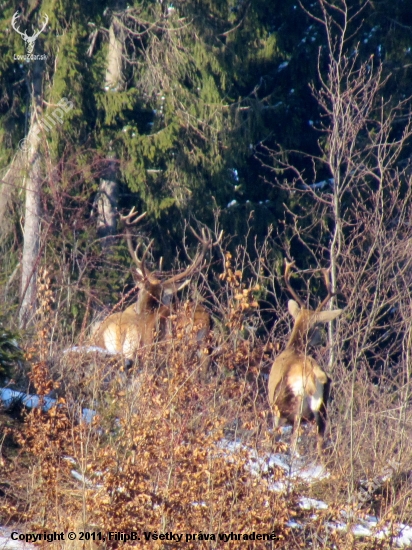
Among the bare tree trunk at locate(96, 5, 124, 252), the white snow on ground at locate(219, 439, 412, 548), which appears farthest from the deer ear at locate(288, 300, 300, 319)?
the bare tree trunk at locate(96, 5, 124, 252)

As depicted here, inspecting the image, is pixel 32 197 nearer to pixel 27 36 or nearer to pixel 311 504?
pixel 27 36

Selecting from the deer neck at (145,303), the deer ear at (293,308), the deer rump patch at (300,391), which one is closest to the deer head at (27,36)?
the deer neck at (145,303)

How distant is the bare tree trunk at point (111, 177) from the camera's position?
18.4m

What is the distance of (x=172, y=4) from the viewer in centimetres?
1912

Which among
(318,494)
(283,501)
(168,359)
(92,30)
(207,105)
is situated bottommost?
(318,494)

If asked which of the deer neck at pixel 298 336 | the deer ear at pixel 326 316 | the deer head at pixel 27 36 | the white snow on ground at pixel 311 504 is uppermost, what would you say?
the deer head at pixel 27 36

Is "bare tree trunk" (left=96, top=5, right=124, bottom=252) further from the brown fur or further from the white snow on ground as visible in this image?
the white snow on ground

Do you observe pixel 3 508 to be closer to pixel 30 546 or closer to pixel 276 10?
pixel 30 546

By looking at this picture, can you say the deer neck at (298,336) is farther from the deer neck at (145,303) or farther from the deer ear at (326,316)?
the deer neck at (145,303)

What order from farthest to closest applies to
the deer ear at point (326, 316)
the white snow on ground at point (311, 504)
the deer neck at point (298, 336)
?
the deer ear at point (326, 316) → the deer neck at point (298, 336) → the white snow on ground at point (311, 504)

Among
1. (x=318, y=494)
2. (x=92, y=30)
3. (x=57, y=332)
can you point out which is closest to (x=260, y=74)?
(x=92, y=30)

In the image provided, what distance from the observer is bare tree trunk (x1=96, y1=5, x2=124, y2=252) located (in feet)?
60.4

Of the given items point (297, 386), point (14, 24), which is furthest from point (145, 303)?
point (14, 24)

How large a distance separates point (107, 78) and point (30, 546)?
46.0 ft
